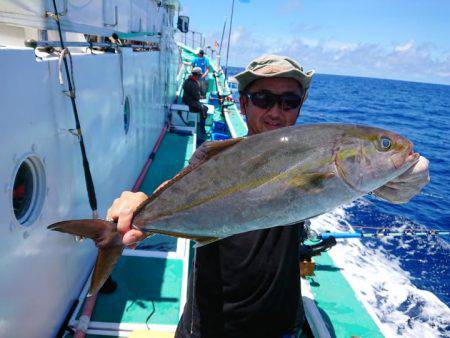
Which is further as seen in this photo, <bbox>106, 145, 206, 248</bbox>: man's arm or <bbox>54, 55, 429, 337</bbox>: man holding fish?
<bbox>106, 145, 206, 248</bbox>: man's arm

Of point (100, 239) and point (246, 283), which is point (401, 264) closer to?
point (246, 283)

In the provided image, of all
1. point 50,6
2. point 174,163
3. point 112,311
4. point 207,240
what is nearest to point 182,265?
point 112,311

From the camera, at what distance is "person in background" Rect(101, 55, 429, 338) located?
2.00m

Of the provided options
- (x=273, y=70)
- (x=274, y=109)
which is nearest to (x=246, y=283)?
(x=274, y=109)

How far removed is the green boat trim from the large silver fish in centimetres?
178

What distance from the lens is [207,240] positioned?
1614 millimetres

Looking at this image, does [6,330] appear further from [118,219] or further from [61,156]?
[61,156]

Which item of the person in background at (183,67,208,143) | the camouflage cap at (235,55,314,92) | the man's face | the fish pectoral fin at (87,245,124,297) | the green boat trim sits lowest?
the green boat trim

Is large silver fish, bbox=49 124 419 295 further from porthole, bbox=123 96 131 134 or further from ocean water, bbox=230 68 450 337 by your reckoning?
porthole, bbox=123 96 131 134

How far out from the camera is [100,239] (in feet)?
5.77

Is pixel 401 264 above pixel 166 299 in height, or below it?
below

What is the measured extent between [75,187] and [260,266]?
1.92 meters

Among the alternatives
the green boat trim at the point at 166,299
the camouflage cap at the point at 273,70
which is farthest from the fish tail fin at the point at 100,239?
the green boat trim at the point at 166,299

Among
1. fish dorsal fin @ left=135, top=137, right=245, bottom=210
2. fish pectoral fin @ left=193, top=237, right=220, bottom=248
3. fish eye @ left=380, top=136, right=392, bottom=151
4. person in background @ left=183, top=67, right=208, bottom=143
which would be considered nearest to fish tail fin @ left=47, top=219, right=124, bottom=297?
fish dorsal fin @ left=135, top=137, right=245, bottom=210
